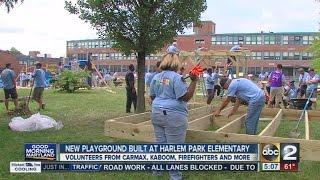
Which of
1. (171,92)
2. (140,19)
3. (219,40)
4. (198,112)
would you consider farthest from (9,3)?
(219,40)

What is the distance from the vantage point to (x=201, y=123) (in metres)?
8.75

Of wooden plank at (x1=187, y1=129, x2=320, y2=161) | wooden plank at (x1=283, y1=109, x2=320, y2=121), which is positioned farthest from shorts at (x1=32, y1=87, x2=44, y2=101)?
wooden plank at (x1=187, y1=129, x2=320, y2=161)

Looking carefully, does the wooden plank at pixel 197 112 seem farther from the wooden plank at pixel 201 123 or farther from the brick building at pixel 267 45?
the brick building at pixel 267 45

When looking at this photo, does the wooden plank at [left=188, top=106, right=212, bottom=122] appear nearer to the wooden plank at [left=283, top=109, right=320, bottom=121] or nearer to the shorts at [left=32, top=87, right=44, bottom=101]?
the wooden plank at [left=283, top=109, right=320, bottom=121]

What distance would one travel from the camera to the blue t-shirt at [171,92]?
20.1 feet

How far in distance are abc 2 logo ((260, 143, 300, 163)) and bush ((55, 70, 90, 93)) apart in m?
27.2

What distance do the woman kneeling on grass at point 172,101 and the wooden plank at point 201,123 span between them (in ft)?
6.02

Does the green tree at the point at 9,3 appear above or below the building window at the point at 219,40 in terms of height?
below

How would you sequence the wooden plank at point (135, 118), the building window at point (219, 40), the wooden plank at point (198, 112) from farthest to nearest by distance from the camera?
the building window at point (219, 40) → the wooden plank at point (198, 112) → the wooden plank at point (135, 118)

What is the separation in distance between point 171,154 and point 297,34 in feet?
255

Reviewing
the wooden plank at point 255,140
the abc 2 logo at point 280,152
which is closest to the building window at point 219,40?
the wooden plank at point 255,140

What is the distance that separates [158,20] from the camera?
12.8 m

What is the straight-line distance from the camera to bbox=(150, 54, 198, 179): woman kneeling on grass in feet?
20.1

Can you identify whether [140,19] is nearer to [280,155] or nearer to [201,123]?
[201,123]
